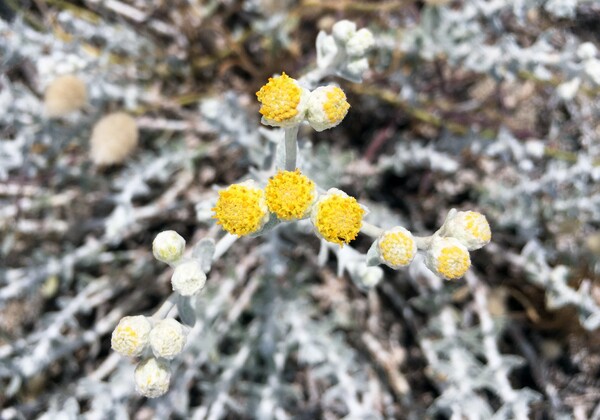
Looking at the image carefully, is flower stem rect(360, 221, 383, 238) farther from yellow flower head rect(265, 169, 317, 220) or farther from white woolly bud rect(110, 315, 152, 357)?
white woolly bud rect(110, 315, 152, 357)

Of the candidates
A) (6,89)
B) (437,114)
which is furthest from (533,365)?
(6,89)

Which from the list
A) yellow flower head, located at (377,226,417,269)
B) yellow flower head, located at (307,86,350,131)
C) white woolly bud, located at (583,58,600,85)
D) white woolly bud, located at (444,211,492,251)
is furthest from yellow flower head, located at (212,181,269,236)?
white woolly bud, located at (583,58,600,85)

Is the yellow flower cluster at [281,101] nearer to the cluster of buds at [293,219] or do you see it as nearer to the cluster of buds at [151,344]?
the cluster of buds at [293,219]

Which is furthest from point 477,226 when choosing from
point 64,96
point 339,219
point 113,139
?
point 64,96

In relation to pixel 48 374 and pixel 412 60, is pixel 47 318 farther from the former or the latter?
pixel 412 60

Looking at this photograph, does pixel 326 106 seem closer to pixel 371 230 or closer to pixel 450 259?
pixel 371 230

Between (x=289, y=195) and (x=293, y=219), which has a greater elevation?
(x=289, y=195)

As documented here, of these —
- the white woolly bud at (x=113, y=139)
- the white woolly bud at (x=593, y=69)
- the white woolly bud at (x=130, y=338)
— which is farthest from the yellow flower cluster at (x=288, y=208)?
the white woolly bud at (x=593, y=69)
